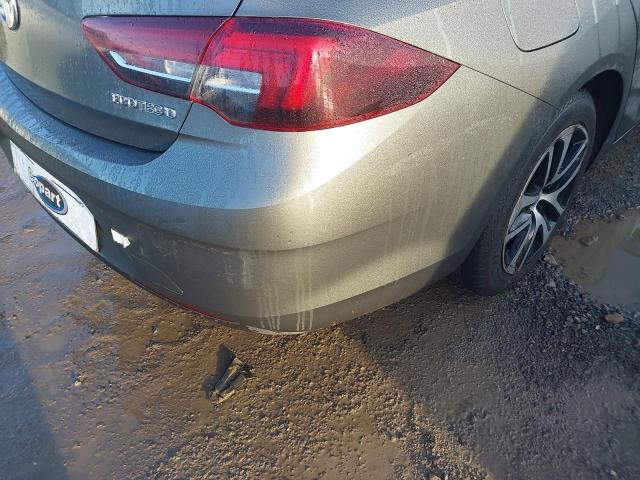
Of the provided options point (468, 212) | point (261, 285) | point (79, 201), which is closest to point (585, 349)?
point (468, 212)

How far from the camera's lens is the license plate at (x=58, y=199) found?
156 cm

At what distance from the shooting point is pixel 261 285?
1.34 metres

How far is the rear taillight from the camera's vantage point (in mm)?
1130

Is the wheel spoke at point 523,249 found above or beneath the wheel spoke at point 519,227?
beneath

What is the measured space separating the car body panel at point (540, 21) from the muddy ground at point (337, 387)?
106cm

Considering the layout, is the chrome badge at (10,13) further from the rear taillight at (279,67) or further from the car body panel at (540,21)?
the car body panel at (540,21)

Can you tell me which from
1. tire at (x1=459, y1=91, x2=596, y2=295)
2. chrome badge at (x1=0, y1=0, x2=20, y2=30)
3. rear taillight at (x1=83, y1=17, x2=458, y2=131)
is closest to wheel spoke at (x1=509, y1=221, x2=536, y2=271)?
tire at (x1=459, y1=91, x2=596, y2=295)

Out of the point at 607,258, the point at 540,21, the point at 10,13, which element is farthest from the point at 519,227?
the point at 10,13

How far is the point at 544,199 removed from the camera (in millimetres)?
2104

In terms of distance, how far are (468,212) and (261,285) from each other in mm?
665

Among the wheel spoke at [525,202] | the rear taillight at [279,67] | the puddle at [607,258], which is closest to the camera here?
the rear taillight at [279,67]

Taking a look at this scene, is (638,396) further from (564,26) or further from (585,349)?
(564,26)

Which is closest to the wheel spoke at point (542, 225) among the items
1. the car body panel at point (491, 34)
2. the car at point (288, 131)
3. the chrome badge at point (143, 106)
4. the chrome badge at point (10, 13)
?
the car at point (288, 131)

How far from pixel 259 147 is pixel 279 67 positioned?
7.0 inches
